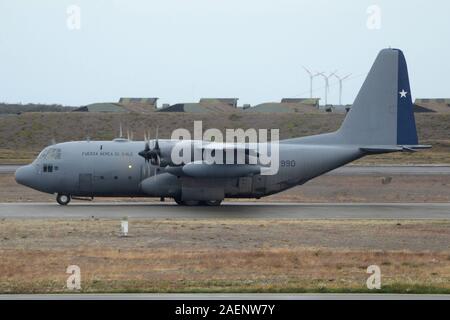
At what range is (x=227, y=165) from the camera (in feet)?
137

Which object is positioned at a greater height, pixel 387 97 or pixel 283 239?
A: pixel 387 97

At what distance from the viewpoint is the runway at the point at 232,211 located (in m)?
38.1

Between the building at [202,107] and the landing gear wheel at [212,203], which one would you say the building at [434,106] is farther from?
the landing gear wheel at [212,203]

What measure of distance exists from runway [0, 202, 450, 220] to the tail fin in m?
3.65

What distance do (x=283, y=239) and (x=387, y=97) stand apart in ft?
52.1

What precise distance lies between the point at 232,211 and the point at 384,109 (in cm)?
992

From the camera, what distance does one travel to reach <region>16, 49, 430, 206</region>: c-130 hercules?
4209 cm

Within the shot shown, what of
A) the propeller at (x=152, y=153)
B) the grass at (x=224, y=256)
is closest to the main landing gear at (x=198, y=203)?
the propeller at (x=152, y=153)

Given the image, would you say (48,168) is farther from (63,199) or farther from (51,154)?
(63,199)

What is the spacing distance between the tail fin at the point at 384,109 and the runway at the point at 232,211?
12.0ft

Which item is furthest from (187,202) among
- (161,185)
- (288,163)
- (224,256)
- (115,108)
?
(115,108)
